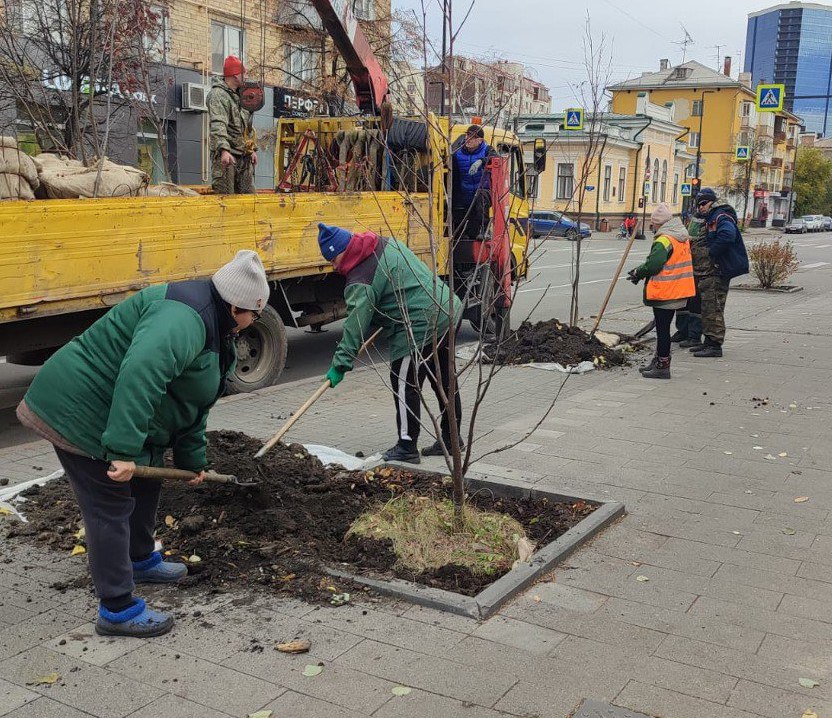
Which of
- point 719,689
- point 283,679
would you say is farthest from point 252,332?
point 719,689

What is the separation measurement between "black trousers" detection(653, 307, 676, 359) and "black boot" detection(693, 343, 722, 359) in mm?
1506

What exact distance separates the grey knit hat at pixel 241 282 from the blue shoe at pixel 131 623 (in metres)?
1.30

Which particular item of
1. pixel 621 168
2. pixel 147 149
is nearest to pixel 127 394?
pixel 147 149

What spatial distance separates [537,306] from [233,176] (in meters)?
4.38

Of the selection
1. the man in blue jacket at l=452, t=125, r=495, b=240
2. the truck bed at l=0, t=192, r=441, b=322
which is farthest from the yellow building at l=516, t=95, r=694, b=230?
the truck bed at l=0, t=192, r=441, b=322

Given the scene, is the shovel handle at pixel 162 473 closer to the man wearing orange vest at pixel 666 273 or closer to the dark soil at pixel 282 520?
the dark soil at pixel 282 520

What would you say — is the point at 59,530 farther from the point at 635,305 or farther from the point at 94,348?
the point at 635,305

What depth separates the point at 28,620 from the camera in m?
3.70

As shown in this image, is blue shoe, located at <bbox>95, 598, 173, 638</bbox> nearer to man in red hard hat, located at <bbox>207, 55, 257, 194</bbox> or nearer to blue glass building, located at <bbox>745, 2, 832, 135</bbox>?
man in red hard hat, located at <bbox>207, 55, 257, 194</bbox>

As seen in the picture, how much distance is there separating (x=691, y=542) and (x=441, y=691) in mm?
2035

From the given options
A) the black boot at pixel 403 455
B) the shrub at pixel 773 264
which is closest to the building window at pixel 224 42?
the shrub at pixel 773 264

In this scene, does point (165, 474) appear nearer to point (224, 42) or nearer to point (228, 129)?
point (228, 129)

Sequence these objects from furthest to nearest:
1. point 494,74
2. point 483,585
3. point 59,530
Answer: point 494,74, point 59,530, point 483,585

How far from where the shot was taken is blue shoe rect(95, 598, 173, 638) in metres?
3.54
